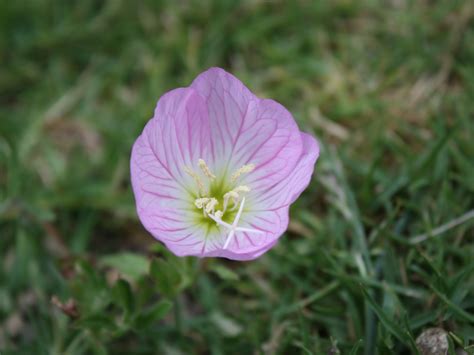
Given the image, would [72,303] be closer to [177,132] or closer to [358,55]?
[177,132]

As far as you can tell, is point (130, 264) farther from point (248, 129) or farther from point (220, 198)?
point (248, 129)

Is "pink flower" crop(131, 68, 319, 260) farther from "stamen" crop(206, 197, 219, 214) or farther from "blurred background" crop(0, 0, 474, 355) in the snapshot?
"blurred background" crop(0, 0, 474, 355)

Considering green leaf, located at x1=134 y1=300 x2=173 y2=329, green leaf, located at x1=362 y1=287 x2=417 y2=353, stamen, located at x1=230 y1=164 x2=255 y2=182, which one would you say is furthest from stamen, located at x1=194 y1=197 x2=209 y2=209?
green leaf, located at x1=362 y1=287 x2=417 y2=353

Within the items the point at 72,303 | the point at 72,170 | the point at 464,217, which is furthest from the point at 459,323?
the point at 72,170

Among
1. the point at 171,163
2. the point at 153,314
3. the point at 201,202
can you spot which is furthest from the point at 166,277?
the point at 171,163

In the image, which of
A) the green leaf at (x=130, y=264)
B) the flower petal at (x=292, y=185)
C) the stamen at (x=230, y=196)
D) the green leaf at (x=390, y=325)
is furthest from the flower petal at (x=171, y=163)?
the green leaf at (x=390, y=325)

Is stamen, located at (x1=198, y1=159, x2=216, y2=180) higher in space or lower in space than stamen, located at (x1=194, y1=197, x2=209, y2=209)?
higher
